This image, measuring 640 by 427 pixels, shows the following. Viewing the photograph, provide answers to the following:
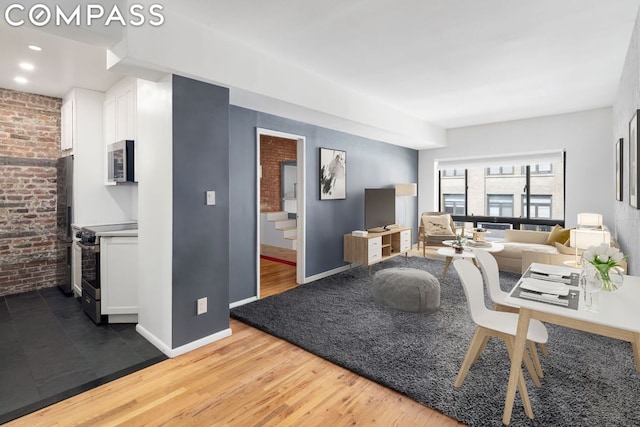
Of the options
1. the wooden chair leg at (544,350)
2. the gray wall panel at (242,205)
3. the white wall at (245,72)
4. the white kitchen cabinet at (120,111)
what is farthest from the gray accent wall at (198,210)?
the wooden chair leg at (544,350)

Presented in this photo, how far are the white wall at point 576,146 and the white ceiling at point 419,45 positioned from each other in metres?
0.86

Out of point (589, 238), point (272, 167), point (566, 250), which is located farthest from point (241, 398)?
point (272, 167)

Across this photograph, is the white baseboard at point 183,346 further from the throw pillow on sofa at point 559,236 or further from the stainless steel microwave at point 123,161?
the throw pillow on sofa at point 559,236

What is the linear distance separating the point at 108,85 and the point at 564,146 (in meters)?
6.84

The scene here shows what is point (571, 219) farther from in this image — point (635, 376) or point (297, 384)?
point (297, 384)

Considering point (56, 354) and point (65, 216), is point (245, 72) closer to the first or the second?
point (56, 354)

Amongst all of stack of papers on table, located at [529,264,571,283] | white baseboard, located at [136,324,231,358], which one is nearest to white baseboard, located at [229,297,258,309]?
white baseboard, located at [136,324,231,358]

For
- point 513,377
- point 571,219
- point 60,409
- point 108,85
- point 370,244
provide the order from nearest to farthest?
point 513,377 → point 60,409 → point 108,85 → point 370,244 → point 571,219

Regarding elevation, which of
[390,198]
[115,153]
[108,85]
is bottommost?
[390,198]

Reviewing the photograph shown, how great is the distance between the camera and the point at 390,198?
6074 mm

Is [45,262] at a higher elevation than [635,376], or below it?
higher

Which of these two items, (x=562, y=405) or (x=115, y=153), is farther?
(x=115, y=153)

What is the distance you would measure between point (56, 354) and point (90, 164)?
2.35 m

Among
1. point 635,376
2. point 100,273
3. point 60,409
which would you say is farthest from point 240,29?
point 635,376
